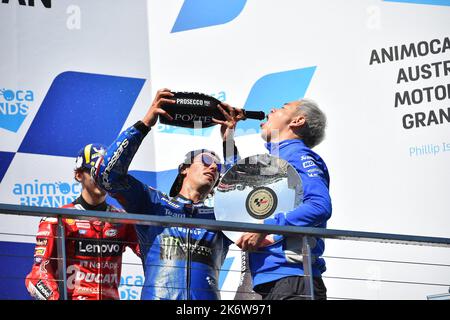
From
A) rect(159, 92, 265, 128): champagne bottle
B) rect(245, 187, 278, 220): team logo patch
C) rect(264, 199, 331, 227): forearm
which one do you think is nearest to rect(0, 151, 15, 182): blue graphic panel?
rect(159, 92, 265, 128): champagne bottle

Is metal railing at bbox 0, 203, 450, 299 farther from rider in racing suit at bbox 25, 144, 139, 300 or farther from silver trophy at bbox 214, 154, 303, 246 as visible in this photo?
silver trophy at bbox 214, 154, 303, 246

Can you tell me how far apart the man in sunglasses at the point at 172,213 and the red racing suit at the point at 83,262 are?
0.13m

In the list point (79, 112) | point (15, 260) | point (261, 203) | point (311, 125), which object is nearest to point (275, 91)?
point (311, 125)

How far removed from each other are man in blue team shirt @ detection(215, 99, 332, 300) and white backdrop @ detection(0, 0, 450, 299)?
0.89 meters

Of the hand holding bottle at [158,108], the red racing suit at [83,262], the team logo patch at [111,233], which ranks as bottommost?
the red racing suit at [83,262]

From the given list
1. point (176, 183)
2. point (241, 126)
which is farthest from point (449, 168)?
point (176, 183)

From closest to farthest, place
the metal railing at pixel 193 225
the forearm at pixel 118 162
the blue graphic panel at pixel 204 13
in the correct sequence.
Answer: the metal railing at pixel 193 225 < the forearm at pixel 118 162 < the blue graphic panel at pixel 204 13

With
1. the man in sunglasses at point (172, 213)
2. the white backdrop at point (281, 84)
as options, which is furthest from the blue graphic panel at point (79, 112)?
the man in sunglasses at point (172, 213)

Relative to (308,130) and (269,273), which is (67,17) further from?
(269,273)

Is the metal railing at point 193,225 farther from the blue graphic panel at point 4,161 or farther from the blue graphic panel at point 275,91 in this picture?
the blue graphic panel at point 4,161

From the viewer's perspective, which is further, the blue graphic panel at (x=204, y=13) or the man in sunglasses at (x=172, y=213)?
the blue graphic panel at (x=204, y=13)

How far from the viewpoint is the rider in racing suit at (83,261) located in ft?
14.6

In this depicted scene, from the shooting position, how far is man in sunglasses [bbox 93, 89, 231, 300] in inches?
175

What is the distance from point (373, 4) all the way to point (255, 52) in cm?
82
